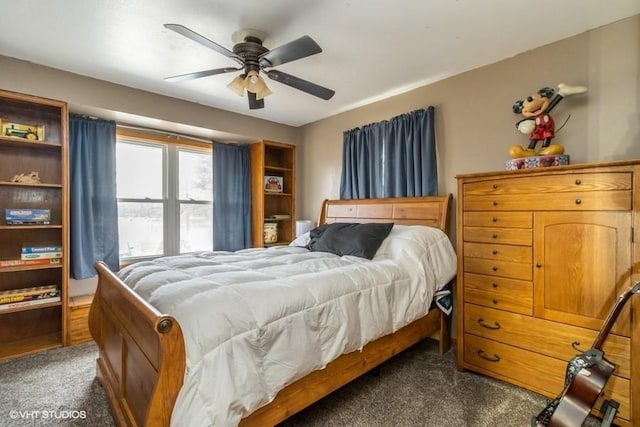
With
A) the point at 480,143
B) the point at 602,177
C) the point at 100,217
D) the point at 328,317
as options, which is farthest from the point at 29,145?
the point at 602,177

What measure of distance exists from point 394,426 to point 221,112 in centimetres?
354

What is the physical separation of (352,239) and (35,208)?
117 inches

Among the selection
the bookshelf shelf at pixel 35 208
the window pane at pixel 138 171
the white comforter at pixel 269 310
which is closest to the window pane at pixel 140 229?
the window pane at pixel 138 171

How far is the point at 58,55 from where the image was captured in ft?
8.04

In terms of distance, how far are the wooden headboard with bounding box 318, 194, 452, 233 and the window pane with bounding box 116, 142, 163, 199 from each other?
2078 millimetres

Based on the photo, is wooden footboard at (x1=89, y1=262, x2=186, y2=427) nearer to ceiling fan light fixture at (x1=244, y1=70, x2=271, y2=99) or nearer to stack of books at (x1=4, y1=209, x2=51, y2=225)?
stack of books at (x1=4, y1=209, x2=51, y2=225)

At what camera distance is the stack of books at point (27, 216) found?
2609 millimetres

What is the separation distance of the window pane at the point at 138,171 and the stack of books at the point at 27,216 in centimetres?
72

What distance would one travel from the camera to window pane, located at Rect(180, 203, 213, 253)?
3.88 m

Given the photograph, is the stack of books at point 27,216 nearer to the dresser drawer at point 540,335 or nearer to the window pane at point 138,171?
the window pane at point 138,171

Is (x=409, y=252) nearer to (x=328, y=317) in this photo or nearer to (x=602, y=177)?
(x=328, y=317)

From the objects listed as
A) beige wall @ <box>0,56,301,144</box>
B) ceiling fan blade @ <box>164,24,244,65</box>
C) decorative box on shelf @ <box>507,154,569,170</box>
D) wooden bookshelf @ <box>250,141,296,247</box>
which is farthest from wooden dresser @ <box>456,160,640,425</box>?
beige wall @ <box>0,56,301,144</box>

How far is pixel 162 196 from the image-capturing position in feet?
12.1

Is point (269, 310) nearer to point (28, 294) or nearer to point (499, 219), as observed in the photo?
point (499, 219)
